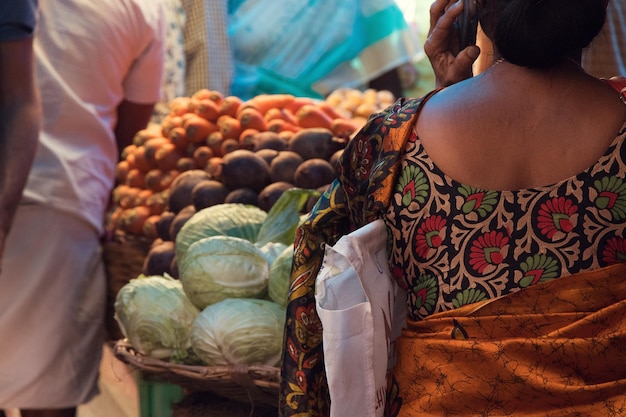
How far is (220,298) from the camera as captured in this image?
8.39 ft

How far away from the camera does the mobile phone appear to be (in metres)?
1.73

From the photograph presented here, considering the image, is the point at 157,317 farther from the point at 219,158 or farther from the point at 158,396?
the point at 219,158

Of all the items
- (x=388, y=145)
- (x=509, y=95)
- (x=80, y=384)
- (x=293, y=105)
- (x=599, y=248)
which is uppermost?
(x=509, y=95)

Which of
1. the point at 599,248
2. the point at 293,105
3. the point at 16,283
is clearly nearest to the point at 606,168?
the point at 599,248

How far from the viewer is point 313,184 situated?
9.89 ft

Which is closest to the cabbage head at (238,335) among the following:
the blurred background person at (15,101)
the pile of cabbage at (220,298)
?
the pile of cabbage at (220,298)

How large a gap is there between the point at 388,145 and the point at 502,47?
285 mm

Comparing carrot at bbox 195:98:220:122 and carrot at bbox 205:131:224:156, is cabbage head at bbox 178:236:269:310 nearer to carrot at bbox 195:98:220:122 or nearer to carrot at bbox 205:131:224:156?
carrot at bbox 205:131:224:156

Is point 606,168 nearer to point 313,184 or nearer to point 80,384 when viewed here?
point 313,184

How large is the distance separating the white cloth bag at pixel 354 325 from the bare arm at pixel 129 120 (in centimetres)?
257

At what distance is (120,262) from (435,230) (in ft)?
7.42

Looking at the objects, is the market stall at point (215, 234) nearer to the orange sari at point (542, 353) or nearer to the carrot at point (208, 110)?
the carrot at point (208, 110)

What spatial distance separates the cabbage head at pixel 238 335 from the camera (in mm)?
2389

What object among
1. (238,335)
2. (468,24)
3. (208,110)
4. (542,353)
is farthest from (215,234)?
(542,353)
